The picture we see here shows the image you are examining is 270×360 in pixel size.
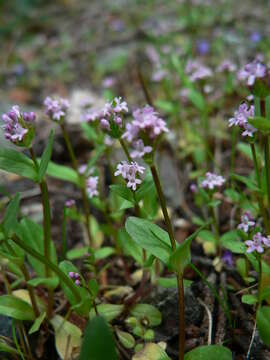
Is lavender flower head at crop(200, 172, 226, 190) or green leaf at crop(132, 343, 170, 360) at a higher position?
lavender flower head at crop(200, 172, 226, 190)

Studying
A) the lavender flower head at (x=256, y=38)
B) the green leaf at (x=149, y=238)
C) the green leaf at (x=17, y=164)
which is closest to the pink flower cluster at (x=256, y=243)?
the green leaf at (x=149, y=238)

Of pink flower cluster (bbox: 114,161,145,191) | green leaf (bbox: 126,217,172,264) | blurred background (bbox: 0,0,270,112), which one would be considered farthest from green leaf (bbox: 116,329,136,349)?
blurred background (bbox: 0,0,270,112)

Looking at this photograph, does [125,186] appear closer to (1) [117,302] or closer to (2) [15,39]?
(1) [117,302]

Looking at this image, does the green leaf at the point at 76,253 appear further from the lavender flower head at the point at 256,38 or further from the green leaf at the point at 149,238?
the lavender flower head at the point at 256,38

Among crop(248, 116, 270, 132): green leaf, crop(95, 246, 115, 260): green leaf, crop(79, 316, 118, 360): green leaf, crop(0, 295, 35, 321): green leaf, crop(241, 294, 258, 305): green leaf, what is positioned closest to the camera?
crop(79, 316, 118, 360): green leaf

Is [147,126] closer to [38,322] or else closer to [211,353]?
[211,353]

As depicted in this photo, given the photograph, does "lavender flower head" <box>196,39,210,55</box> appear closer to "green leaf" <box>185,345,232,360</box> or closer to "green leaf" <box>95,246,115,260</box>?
"green leaf" <box>95,246,115,260</box>

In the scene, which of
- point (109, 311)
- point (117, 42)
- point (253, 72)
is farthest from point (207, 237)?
point (117, 42)
